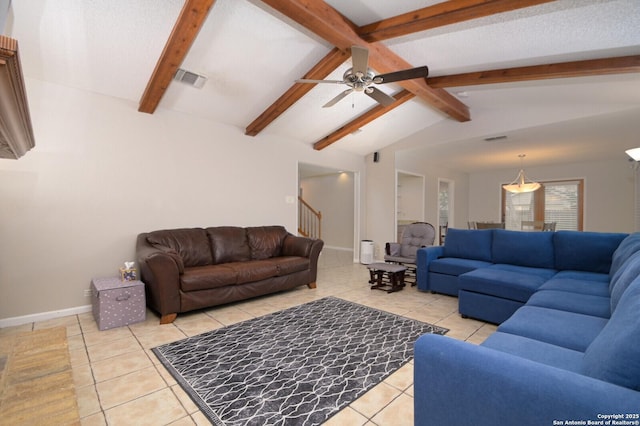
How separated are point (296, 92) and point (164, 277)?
2.63 metres

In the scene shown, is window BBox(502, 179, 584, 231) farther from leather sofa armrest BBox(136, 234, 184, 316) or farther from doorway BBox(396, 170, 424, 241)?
leather sofa armrest BBox(136, 234, 184, 316)

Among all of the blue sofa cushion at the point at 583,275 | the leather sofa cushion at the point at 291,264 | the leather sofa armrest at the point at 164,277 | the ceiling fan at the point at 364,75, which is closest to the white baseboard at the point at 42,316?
the leather sofa armrest at the point at 164,277

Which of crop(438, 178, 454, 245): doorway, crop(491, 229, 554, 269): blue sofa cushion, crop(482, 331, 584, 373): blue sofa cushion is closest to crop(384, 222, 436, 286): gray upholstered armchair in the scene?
crop(491, 229, 554, 269): blue sofa cushion

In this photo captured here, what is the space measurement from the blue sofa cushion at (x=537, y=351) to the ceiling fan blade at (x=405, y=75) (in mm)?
2129

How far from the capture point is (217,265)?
3.70m

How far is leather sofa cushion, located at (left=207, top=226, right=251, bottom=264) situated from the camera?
397 cm

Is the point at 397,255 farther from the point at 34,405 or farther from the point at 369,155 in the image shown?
the point at 34,405

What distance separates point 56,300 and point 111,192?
128cm

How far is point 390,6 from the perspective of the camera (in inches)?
101

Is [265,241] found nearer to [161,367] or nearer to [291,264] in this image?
[291,264]

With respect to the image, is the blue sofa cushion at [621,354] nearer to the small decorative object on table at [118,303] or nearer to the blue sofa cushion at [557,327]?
the blue sofa cushion at [557,327]

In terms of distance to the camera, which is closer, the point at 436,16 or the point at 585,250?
the point at 436,16

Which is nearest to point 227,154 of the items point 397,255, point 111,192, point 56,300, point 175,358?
point 111,192

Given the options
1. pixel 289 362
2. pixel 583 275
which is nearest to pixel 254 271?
pixel 289 362
